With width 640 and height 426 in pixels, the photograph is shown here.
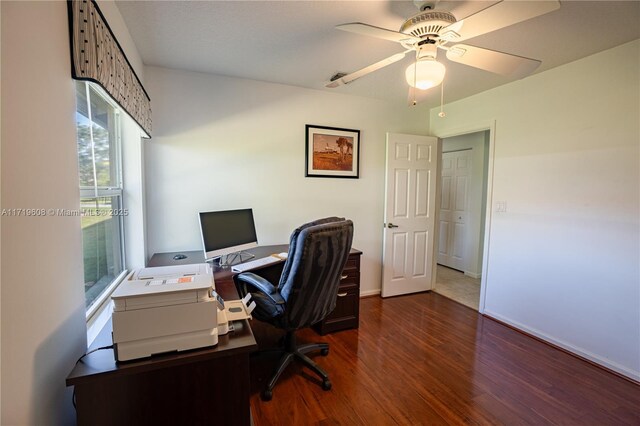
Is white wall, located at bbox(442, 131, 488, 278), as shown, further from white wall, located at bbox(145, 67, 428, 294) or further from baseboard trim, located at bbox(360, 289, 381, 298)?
baseboard trim, located at bbox(360, 289, 381, 298)

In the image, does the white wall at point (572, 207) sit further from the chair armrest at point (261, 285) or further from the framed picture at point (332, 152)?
the chair armrest at point (261, 285)

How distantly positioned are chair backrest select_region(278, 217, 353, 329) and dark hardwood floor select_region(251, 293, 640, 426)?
1.60ft

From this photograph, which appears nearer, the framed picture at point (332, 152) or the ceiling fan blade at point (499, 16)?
the ceiling fan blade at point (499, 16)

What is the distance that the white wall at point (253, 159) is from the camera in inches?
101

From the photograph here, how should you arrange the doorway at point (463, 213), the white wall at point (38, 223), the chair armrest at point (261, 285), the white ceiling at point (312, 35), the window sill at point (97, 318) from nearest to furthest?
the white wall at point (38, 223), the window sill at point (97, 318), the white ceiling at point (312, 35), the chair armrest at point (261, 285), the doorway at point (463, 213)

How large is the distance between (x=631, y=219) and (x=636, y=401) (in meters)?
1.18

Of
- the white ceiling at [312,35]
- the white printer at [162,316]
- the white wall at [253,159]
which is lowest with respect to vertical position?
the white printer at [162,316]

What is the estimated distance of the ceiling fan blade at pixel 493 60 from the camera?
4.77 ft

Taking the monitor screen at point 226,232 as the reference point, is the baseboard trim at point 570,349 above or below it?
below

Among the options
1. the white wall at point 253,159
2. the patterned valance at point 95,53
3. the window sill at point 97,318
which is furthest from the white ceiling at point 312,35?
the window sill at point 97,318

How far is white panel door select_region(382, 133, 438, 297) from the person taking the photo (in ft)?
11.2

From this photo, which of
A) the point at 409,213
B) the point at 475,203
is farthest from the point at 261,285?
the point at 475,203

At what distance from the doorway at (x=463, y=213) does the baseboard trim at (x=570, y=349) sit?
901mm

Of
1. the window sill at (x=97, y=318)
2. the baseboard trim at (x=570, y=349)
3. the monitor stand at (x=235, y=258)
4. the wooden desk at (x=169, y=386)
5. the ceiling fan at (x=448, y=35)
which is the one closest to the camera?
the wooden desk at (x=169, y=386)
